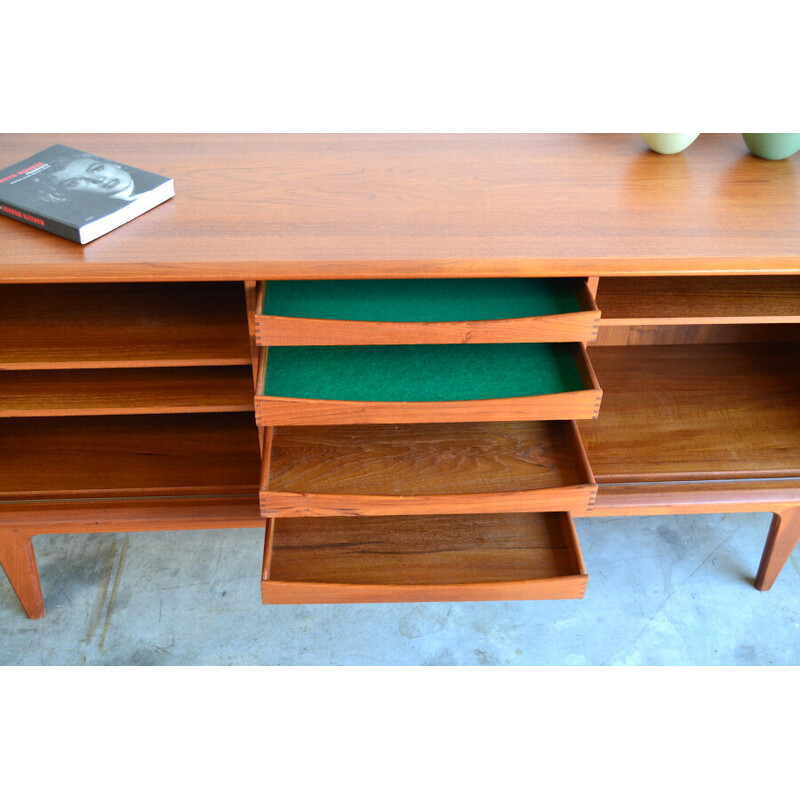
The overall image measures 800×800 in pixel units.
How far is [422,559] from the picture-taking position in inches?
61.2

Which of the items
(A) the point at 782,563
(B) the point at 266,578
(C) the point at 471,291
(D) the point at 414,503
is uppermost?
(C) the point at 471,291

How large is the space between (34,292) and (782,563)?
60.3 inches

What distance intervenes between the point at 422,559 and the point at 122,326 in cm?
66

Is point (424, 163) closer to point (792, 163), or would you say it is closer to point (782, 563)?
point (792, 163)

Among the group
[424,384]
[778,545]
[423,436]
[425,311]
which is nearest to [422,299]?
[425,311]

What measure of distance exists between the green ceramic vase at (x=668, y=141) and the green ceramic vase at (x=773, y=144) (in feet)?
0.32

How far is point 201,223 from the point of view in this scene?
1319mm

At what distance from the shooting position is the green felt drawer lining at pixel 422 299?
4.50ft

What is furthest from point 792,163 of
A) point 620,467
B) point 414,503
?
point 414,503

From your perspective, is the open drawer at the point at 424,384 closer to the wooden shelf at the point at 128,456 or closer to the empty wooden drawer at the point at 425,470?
the empty wooden drawer at the point at 425,470

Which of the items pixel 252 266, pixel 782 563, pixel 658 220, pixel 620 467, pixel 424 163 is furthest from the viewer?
pixel 782 563

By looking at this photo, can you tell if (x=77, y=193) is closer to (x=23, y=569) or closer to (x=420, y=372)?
(x=420, y=372)

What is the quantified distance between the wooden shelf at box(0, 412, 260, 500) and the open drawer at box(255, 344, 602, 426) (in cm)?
29

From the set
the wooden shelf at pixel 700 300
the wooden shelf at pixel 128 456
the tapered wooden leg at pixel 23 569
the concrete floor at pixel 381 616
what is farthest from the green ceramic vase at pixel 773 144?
the tapered wooden leg at pixel 23 569
